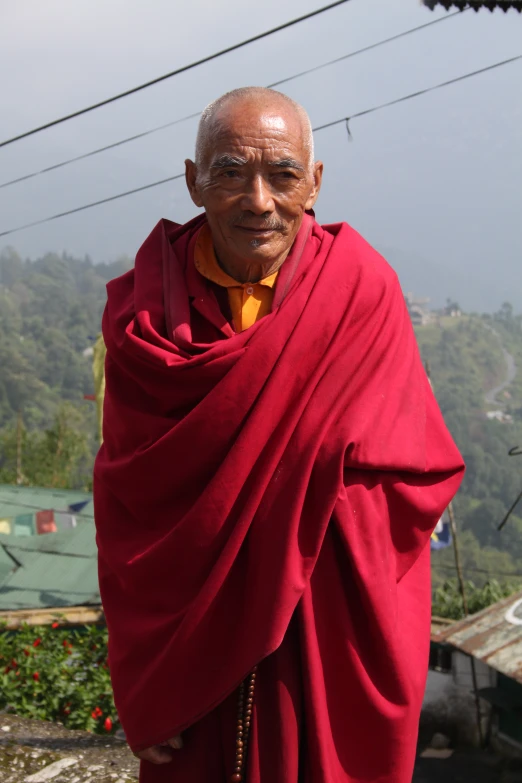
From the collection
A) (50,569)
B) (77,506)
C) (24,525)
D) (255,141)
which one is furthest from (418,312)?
(255,141)

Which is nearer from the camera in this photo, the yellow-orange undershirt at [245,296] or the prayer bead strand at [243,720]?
the prayer bead strand at [243,720]

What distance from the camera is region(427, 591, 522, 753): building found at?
357 inches

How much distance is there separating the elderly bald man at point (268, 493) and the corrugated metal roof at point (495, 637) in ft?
22.4

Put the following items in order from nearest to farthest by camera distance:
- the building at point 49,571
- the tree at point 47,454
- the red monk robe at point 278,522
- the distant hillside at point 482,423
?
the red monk robe at point 278,522, the building at point 49,571, the tree at point 47,454, the distant hillside at point 482,423

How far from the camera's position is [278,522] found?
1.97 meters

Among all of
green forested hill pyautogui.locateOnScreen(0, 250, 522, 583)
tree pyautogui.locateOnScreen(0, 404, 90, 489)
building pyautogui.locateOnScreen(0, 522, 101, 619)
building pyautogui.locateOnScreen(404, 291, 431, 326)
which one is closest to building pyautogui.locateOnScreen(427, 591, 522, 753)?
green forested hill pyautogui.locateOnScreen(0, 250, 522, 583)

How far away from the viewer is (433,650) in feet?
42.6

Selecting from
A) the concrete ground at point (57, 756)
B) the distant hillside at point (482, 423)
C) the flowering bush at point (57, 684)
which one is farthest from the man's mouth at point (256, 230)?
the distant hillside at point (482, 423)

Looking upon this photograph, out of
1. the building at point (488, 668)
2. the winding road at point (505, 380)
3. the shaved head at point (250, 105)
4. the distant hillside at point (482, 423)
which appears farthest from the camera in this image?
the winding road at point (505, 380)

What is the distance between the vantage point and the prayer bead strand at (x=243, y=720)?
81.6 inches

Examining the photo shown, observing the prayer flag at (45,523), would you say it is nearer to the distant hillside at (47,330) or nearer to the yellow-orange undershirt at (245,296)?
the yellow-orange undershirt at (245,296)

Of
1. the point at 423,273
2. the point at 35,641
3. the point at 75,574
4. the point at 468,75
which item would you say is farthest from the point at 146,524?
the point at 423,273

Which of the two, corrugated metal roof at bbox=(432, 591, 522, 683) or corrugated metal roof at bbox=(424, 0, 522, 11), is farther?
corrugated metal roof at bbox=(432, 591, 522, 683)

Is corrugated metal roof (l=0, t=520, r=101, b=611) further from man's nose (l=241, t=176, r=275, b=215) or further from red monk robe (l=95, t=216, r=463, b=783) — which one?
man's nose (l=241, t=176, r=275, b=215)
